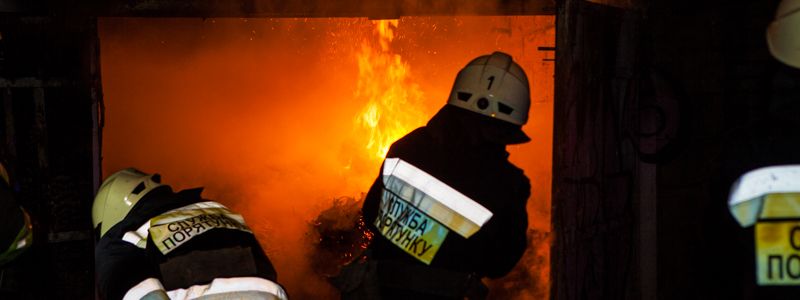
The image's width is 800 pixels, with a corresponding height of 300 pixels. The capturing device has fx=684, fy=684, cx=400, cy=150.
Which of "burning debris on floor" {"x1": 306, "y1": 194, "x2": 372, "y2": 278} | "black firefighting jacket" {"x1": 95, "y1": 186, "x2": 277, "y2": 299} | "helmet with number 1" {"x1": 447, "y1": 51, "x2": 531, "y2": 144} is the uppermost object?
"helmet with number 1" {"x1": 447, "y1": 51, "x2": 531, "y2": 144}

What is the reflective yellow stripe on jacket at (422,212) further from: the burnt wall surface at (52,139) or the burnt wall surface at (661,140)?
the burnt wall surface at (52,139)

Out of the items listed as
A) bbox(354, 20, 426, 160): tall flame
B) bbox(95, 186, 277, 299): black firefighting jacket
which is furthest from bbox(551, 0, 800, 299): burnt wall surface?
bbox(354, 20, 426, 160): tall flame

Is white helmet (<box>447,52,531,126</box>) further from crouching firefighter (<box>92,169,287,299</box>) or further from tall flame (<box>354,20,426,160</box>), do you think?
tall flame (<box>354,20,426,160</box>)

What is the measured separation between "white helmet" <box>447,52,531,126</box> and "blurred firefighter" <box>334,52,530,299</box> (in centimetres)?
13

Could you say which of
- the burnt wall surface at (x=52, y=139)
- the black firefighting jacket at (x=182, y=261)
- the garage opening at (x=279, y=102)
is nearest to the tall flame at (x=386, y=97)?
the garage opening at (x=279, y=102)

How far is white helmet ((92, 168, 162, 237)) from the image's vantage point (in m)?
3.75

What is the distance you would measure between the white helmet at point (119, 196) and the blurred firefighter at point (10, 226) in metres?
0.50

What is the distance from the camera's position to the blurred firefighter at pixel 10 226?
3.10m

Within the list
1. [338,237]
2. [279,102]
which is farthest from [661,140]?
[279,102]

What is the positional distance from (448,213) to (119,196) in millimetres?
1836

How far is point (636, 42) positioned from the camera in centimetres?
424

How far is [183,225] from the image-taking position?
3062 mm

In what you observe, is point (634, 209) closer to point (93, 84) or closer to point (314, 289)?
point (93, 84)

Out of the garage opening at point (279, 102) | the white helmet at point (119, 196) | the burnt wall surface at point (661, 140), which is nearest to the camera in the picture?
the burnt wall surface at point (661, 140)
